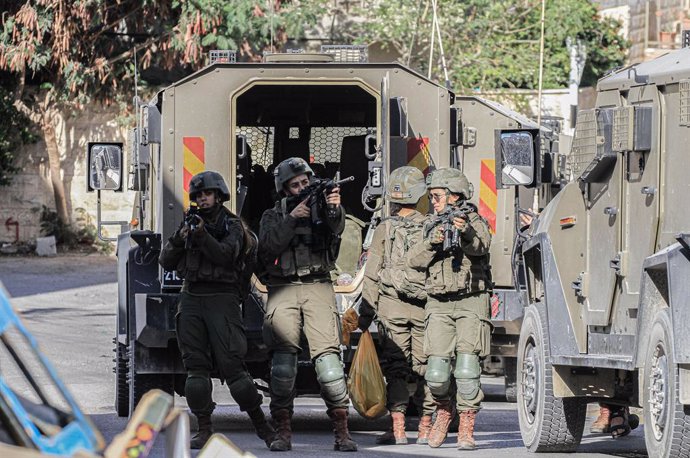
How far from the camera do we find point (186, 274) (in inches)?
380

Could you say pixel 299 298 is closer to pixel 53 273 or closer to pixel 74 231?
pixel 53 273

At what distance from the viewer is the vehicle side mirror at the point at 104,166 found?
11625 mm

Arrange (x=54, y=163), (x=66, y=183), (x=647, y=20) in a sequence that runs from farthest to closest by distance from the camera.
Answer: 1. (x=647, y=20)
2. (x=66, y=183)
3. (x=54, y=163)

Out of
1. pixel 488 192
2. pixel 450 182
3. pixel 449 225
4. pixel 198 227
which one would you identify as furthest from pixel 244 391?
pixel 488 192

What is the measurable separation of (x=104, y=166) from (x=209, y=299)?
7.86ft

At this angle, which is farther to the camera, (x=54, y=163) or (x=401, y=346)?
(x=54, y=163)

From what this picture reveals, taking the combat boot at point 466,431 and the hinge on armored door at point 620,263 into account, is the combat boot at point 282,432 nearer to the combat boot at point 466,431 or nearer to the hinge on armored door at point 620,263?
the combat boot at point 466,431

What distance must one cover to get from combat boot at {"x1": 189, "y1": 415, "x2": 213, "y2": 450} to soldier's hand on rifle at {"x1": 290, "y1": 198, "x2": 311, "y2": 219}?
4.51 feet

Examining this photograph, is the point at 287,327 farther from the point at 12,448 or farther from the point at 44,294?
the point at 44,294

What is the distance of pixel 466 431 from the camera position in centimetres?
995

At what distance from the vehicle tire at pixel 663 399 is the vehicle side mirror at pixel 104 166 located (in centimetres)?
486

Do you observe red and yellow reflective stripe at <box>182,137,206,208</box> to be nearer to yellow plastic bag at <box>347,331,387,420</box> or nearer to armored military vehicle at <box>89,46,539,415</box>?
armored military vehicle at <box>89,46,539,415</box>

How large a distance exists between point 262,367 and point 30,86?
59.0ft

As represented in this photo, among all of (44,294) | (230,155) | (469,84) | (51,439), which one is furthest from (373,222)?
(469,84)
